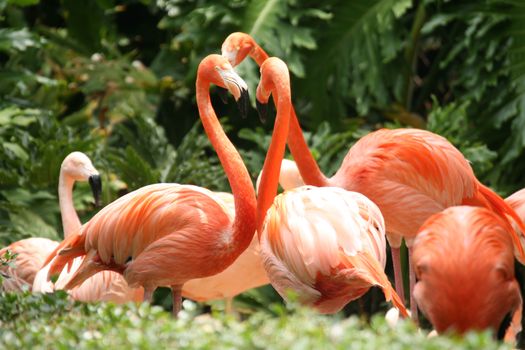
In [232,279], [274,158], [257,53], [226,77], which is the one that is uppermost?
[226,77]

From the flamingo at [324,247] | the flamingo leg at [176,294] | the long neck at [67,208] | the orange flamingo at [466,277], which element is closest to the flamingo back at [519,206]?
the flamingo at [324,247]

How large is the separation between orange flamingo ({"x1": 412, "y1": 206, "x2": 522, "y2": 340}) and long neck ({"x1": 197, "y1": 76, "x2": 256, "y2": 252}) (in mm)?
1406

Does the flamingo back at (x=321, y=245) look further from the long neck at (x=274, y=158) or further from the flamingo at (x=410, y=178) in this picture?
the flamingo at (x=410, y=178)

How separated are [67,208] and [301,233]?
2281 millimetres

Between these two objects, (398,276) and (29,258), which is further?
(29,258)

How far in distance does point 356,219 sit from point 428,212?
1.03 m

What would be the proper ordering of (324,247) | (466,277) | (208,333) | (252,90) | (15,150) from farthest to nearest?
1. (252,90)
2. (15,150)
3. (324,247)
4. (466,277)
5. (208,333)

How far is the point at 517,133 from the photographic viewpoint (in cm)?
704

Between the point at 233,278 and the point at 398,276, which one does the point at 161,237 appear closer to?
the point at 233,278

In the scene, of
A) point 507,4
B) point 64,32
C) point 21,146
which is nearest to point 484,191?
point 507,4

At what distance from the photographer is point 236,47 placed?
534 cm

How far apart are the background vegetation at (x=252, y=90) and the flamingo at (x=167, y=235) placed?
204 cm

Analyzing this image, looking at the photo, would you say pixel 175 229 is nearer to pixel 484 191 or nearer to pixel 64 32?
pixel 484 191

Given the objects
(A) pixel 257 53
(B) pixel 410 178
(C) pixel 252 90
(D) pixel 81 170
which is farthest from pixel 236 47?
(C) pixel 252 90
